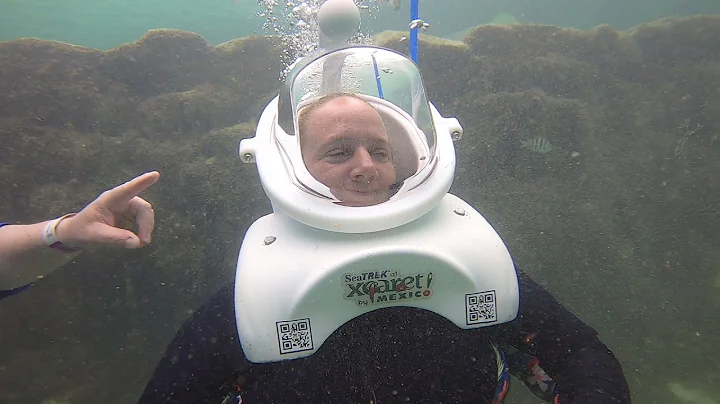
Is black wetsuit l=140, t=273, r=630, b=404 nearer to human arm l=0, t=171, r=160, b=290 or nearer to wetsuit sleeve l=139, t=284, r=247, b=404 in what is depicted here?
wetsuit sleeve l=139, t=284, r=247, b=404

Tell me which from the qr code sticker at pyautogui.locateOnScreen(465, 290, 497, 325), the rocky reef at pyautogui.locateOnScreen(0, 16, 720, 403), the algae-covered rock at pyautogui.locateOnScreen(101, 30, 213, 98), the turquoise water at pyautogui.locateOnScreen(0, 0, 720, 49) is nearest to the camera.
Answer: the qr code sticker at pyautogui.locateOnScreen(465, 290, 497, 325)

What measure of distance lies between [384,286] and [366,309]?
14 centimetres

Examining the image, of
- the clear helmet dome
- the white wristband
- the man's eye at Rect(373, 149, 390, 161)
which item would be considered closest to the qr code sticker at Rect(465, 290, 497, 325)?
the clear helmet dome

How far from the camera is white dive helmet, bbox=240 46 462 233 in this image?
1762mm

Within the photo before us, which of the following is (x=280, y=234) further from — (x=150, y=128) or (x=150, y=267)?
(x=150, y=128)

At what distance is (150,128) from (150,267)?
7.75 ft

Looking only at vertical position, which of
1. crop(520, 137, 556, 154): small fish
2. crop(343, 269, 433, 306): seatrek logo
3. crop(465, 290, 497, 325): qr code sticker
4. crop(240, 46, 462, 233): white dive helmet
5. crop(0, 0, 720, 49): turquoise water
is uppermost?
crop(240, 46, 462, 233): white dive helmet

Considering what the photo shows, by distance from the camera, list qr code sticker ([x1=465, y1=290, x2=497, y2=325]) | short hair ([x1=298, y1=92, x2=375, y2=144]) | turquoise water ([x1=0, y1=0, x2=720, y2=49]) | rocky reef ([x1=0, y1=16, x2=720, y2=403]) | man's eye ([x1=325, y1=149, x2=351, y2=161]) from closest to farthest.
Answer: qr code sticker ([x1=465, y1=290, x2=497, y2=325])
man's eye ([x1=325, y1=149, x2=351, y2=161])
short hair ([x1=298, y1=92, x2=375, y2=144])
rocky reef ([x1=0, y1=16, x2=720, y2=403])
turquoise water ([x1=0, y1=0, x2=720, y2=49])

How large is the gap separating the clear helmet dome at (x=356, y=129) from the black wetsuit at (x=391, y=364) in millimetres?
626

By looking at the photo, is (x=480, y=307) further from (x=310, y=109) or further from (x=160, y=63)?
(x=160, y=63)

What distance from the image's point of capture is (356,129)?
2084mm

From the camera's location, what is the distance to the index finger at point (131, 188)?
1.69m

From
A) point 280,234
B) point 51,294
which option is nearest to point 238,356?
point 280,234

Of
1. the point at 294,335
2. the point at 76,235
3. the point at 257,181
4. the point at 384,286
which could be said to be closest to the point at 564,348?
the point at 384,286
